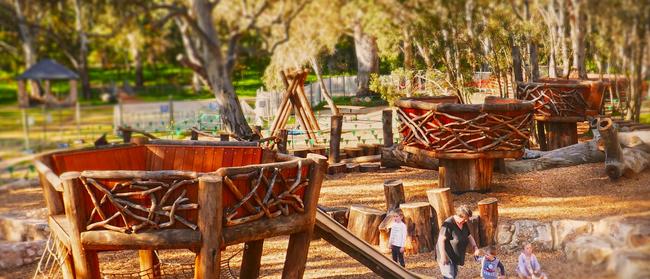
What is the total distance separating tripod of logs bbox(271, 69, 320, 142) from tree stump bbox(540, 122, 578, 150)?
212 cm

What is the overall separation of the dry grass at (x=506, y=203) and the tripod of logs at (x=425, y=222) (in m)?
0.12

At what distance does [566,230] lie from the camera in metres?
6.71

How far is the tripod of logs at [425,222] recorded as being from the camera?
694cm

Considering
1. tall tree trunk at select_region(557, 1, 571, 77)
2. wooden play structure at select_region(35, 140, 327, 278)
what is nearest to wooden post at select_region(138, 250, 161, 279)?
wooden play structure at select_region(35, 140, 327, 278)

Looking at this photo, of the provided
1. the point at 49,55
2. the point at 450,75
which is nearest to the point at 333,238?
the point at 49,55

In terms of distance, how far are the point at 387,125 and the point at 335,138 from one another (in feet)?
1.64

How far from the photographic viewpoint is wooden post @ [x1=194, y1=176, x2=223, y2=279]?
4.96 m

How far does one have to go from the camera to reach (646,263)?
5035 millimetres

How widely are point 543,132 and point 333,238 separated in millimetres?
3697

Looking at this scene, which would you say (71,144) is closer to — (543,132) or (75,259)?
(75,259)

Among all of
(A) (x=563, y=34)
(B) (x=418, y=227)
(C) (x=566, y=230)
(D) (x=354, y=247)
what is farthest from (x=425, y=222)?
(A) (x=563, y=34)

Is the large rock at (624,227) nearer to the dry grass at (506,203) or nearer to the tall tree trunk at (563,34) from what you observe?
the dry grass at (506,203)

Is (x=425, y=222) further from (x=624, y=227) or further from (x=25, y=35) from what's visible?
(x=25, y=35)

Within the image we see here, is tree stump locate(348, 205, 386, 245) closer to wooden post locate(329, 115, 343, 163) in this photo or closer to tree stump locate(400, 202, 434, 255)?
tree stump locate(400, 202, 434, 255)
